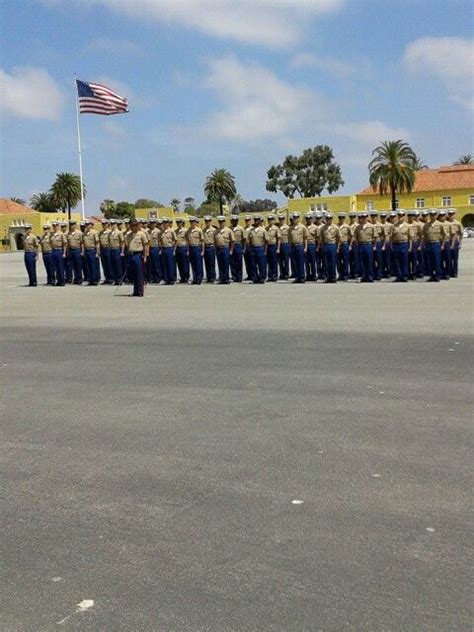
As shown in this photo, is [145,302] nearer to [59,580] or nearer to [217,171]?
[59,580]

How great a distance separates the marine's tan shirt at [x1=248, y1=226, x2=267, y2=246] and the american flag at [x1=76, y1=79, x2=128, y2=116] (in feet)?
55.6

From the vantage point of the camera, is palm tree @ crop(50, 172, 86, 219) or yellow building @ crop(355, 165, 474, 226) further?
palm tree @ crop(50, 172, 86, 219)

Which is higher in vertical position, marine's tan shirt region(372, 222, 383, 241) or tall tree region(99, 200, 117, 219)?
tall tree region(99, 200, 117, 219)

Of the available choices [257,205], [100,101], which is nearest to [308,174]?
[257,205]

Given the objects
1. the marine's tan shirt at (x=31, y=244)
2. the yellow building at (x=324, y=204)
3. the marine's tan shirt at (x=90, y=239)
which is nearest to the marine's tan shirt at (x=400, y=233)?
the marine's tan shirt at (x=90, y=239)

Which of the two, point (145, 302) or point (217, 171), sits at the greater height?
point (217, 171)

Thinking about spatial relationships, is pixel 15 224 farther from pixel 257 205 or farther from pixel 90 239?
pixel 90 239

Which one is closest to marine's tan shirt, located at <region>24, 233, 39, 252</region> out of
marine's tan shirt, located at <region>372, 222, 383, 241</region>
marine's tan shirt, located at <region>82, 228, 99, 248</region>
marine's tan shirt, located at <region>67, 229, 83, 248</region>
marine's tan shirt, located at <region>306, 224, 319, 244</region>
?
marine's tan shirt, located at <region>67, 229, 83, 248</region>

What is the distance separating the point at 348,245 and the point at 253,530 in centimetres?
1521

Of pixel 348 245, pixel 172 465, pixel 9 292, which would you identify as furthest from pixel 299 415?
pixel 9 292


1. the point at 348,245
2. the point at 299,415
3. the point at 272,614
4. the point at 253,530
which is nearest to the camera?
the point at 272,614

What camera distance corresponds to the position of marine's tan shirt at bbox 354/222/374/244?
59.8ft

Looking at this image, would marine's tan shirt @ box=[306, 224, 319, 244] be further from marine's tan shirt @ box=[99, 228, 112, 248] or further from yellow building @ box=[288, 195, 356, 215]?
yellow building @ box=[288, 195, 356, 215]

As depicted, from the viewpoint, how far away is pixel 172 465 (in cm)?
505
